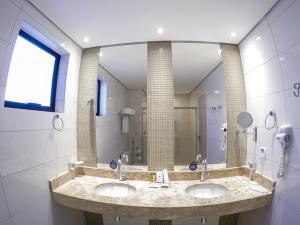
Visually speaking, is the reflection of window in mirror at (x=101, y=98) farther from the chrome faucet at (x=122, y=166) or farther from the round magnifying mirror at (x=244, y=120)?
the round magnifying mirror at (x=244, y=120)

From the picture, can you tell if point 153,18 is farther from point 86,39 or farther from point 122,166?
point 122,166

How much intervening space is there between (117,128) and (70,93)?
2.09 feet

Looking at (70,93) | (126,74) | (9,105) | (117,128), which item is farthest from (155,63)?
(9,105)

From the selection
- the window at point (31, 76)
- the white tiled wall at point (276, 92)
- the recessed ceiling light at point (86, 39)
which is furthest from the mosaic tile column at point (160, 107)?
the window at point (31, 76)

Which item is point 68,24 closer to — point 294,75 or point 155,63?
point 155,63

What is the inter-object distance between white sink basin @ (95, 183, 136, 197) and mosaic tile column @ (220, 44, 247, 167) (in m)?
1.11

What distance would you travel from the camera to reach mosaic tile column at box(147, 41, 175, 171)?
1797mm

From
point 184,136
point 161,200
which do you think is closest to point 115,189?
point 161,200

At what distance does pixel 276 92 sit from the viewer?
1392mm

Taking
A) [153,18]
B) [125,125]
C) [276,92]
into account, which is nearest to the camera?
[276,92]

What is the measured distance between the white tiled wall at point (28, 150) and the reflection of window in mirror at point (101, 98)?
0.35 metres

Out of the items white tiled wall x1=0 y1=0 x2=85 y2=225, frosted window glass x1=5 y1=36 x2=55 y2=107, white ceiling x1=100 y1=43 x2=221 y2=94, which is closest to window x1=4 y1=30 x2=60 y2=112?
frosted window glass x1=5 y1=36 x2=55 y2=107

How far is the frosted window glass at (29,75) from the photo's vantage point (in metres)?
1.31

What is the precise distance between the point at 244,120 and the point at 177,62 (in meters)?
0.94
